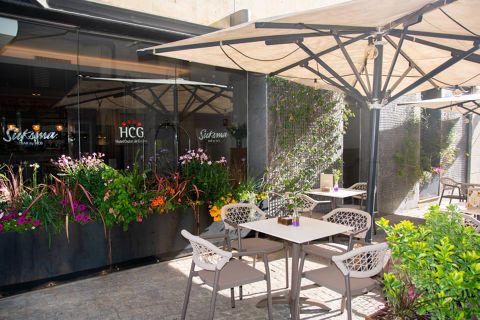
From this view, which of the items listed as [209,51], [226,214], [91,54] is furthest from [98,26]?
[226,214]

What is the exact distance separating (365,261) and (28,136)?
4.87m

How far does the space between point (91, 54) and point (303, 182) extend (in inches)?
176

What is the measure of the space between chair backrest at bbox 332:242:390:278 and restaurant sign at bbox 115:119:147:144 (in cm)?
453

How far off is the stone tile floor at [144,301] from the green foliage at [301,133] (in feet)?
8.83

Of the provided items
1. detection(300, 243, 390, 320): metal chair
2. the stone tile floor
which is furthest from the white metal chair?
detection(300, 243, 390, 320): metal chair

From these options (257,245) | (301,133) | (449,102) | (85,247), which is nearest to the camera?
(257,245)

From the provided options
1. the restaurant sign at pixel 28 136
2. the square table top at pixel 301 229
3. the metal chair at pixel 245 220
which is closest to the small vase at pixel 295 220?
the square table top at pixel 301 229

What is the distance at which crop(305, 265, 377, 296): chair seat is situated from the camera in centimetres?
304

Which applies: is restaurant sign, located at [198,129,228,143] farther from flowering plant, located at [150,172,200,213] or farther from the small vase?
the small vase

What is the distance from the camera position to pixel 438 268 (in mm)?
1675

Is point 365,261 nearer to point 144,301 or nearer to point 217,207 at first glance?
point 144,301

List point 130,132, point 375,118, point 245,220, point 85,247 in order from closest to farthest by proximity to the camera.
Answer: point 375,118
point 85,247
point 245,220
point 130,132

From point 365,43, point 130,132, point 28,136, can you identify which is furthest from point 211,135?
point 365,43

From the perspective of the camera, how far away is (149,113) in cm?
671
